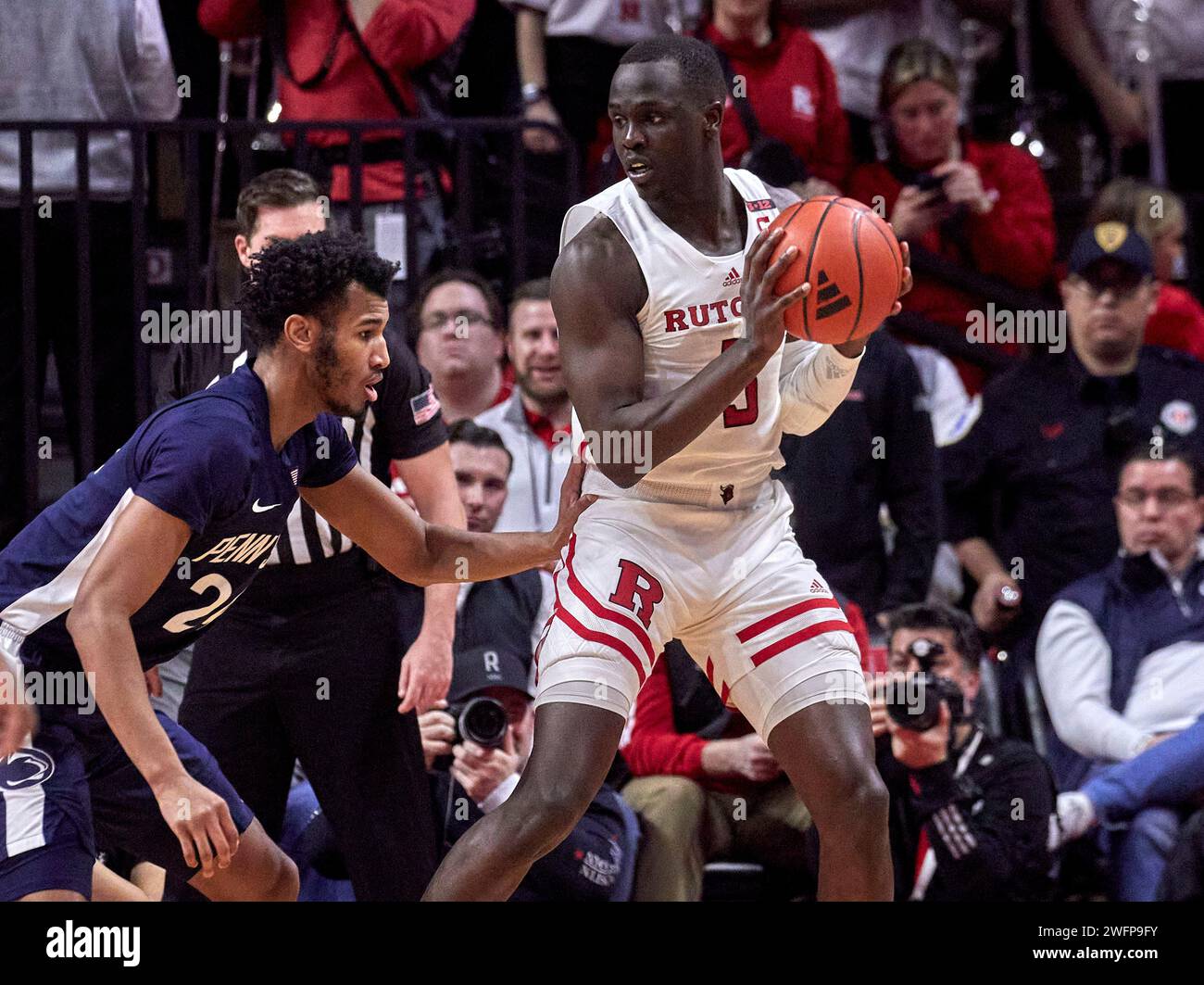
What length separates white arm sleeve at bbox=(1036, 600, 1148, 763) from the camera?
19.6 feet

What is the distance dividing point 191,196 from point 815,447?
7.48 feet

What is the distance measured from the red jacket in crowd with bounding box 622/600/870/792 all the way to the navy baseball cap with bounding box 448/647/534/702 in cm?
41

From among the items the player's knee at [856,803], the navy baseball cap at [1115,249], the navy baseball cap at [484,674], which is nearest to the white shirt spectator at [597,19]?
the navy baseball cap at [1115,249]

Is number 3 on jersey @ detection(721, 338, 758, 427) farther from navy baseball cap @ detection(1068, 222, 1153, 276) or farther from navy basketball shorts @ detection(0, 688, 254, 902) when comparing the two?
navy baseball cap @ detection(1068, 222, 1153, 276)

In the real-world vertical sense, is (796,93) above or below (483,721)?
above

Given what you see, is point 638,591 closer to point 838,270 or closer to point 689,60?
point 838,270

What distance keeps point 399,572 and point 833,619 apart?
3.54 feet

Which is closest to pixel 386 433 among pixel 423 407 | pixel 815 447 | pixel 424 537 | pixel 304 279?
pixel 423 407

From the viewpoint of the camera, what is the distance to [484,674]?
5332 millimetres

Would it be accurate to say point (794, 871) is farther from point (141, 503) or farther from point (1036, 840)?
point (141, 503)

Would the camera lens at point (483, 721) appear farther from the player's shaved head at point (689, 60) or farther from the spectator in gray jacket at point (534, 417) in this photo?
the player's shaved head at point (689, 60)

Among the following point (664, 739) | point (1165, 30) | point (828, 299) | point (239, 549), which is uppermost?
point (1165, 30)
